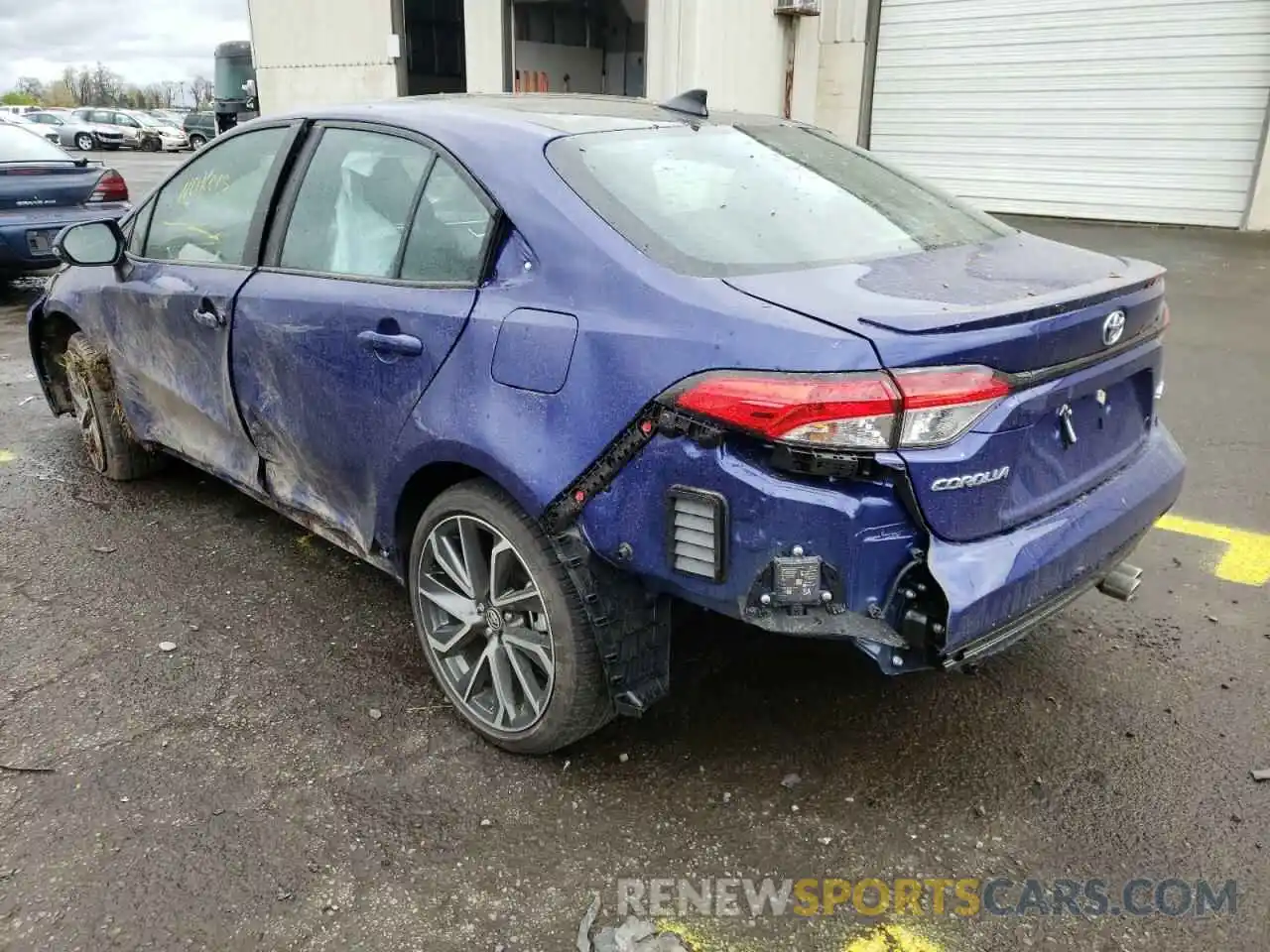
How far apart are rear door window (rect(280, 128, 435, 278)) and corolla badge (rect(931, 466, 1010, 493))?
1633 millimetres

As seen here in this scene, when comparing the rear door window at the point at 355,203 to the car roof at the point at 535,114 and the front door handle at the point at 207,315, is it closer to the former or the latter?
the car roof at the point at 535,114

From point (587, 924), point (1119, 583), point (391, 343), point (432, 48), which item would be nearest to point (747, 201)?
point (391, 343)

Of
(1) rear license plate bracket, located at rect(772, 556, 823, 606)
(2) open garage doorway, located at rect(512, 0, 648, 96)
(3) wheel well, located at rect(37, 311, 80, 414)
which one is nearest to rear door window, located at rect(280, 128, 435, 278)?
(1) rear license plate bracket, located at rect(772, 556, 823, 606)

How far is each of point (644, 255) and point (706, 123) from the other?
954 millimetres

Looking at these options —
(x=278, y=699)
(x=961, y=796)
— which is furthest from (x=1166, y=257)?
(x=278, y=699)

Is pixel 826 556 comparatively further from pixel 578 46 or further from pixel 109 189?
pixel 578 46

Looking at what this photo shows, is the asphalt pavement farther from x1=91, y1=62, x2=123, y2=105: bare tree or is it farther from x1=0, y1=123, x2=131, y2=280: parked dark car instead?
x1=91, y1=62, x2=123, y2=105: bare tree

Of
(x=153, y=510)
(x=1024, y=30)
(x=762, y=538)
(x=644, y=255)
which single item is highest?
(x=1024, y=30)

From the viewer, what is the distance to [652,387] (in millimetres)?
2168

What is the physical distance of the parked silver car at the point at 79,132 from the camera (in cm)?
3688

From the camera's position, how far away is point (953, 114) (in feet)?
45.3

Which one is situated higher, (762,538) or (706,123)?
(706,123)

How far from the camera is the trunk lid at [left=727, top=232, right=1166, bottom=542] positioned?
2.08m

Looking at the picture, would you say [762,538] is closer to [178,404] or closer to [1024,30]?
[178,404]
